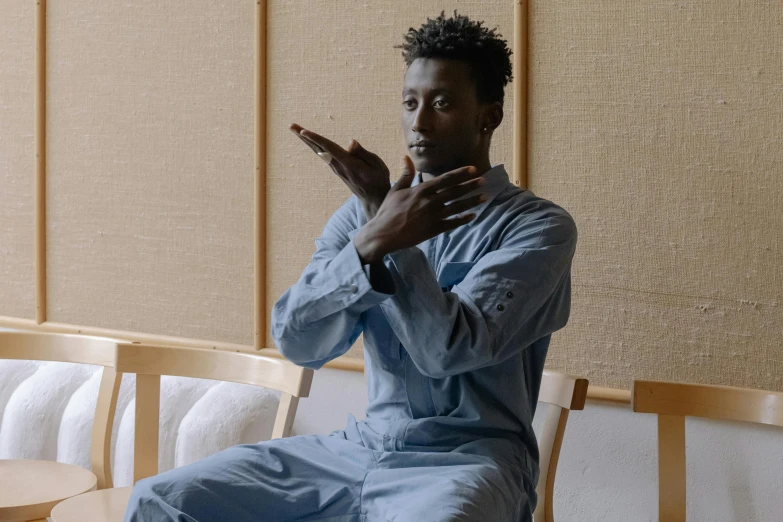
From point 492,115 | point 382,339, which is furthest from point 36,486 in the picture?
point 492,115

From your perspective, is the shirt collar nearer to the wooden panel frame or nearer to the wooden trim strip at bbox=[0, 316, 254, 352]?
the wooden panel frame

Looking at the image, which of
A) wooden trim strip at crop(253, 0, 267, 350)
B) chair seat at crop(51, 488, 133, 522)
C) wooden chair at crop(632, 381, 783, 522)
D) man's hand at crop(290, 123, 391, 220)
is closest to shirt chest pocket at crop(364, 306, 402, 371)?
man's hand at crop(290, 123, 391, 220)

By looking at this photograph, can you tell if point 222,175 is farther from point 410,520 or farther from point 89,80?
point 410,520

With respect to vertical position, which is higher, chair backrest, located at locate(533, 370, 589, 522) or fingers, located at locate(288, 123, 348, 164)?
fingers, located at locate(288, 123, 348, 164)

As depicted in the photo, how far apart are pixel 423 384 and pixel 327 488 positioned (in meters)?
0.25

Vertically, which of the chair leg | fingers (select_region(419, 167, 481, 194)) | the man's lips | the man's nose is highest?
the man's nose

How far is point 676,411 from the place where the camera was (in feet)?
6.46

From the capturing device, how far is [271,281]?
2758 millimetres

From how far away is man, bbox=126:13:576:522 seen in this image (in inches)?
58.6

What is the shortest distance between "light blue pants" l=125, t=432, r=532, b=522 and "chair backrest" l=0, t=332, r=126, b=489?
0.87 meters

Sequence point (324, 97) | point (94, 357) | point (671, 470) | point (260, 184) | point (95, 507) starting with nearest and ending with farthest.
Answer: point (671, 470), point (95, 507), point (94, 357), point (324, 97), point (260, 184)

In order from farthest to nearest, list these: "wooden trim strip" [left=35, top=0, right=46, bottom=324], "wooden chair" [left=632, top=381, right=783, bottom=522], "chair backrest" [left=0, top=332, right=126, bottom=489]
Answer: "wooden trim strip" [left=35, top=0, right=46, bottom=324] < "chair backrest" [left=0, top=332, right=126, bottom=489] < "wooden chair" [left=632, top=381, right=783, bottom=522]

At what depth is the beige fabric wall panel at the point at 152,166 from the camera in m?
2.80

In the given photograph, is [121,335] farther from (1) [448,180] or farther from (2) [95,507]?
(1) [448,180]
